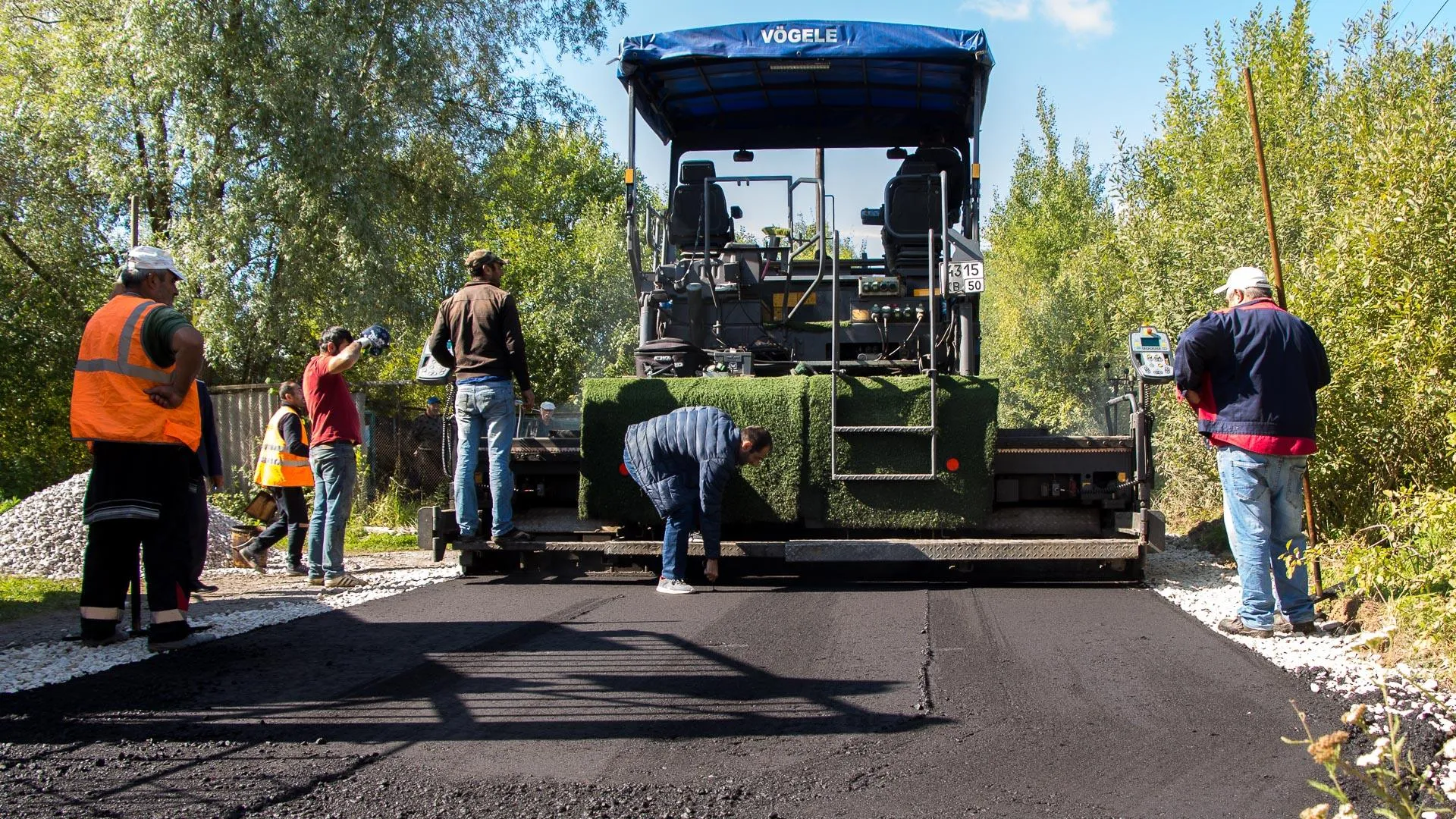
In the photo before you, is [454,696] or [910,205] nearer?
[454,696]

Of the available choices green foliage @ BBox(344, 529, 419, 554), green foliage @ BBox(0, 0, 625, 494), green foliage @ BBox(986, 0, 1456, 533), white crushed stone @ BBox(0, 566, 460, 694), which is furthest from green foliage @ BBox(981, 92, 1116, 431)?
white crushed stone @ BBox(0, 566, 460, 694)

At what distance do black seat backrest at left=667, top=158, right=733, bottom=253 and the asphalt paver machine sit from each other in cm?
2

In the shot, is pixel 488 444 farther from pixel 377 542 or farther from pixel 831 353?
pixel 377 542

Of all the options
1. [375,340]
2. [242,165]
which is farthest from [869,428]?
[242,165]

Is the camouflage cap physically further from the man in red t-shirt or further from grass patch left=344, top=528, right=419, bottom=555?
grass patch left=344, top=528, right=419, bottom=555

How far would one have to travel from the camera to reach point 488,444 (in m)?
7.67

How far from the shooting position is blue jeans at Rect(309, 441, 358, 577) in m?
7.75

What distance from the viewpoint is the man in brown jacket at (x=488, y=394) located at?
763 centimetres

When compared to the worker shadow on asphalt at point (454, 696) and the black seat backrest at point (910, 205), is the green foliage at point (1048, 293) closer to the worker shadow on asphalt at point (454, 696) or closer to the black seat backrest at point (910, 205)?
the black seat backrest at point (910, 205)

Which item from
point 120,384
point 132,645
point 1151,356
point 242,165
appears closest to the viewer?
point 120,384

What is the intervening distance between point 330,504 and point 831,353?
3638 mm

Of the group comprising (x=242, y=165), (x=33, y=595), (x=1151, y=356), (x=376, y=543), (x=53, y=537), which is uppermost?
(x=242, y=165)

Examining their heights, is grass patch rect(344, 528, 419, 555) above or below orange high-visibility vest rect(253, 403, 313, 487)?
below

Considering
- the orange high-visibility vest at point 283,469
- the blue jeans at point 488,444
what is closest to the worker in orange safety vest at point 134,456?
the blue jeans at point 488,444
